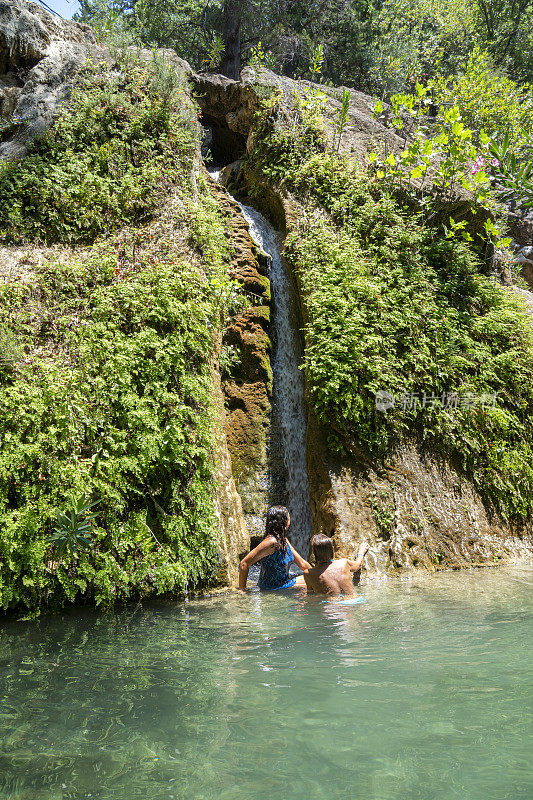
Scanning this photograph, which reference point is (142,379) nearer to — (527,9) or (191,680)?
(191,680)

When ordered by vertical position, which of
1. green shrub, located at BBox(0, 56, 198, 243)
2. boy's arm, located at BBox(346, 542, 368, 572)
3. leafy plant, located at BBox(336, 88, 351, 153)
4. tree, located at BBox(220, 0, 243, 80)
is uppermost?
tree, located at BBox(220, 0, 243, 80)

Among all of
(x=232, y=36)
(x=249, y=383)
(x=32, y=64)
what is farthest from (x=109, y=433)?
(x=232, y=36)

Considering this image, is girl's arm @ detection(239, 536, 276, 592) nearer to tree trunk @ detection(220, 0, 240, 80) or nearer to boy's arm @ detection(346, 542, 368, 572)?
boy's arm @ detection(346, 542, 368, 572)

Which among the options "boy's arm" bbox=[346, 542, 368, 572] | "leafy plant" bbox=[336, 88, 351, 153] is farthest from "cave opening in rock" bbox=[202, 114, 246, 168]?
"boy's arm" bbox=[346, 542, 368, 572]

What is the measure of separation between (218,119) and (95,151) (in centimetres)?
766

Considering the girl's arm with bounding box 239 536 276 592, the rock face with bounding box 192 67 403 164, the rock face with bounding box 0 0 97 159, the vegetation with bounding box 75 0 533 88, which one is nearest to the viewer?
the girl's arm with bounding box 239 536 276 592

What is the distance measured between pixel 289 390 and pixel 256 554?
4070 millimetres

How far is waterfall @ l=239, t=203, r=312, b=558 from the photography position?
8617 mm

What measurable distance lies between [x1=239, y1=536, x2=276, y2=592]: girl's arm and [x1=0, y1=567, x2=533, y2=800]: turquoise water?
1.07m

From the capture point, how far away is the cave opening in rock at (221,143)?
15.6 meters

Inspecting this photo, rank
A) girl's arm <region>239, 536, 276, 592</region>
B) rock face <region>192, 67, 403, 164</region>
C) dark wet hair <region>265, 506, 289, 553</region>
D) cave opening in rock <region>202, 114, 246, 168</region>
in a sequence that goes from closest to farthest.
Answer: girl's arm <region>239, 536, 276, 592</region> < dark wet hair <region>265, 506, 289, 553</region> < rock face <region>192, 67, 403, 164</region> < cave opening in rock <region>202, 114, 246, 168</region>

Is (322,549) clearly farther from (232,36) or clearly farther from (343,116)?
(232,36)

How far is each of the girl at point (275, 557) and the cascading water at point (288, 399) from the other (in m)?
1.89

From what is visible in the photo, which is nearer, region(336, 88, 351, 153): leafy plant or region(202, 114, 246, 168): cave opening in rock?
region(336, 88, 351, 153): leafy plant
